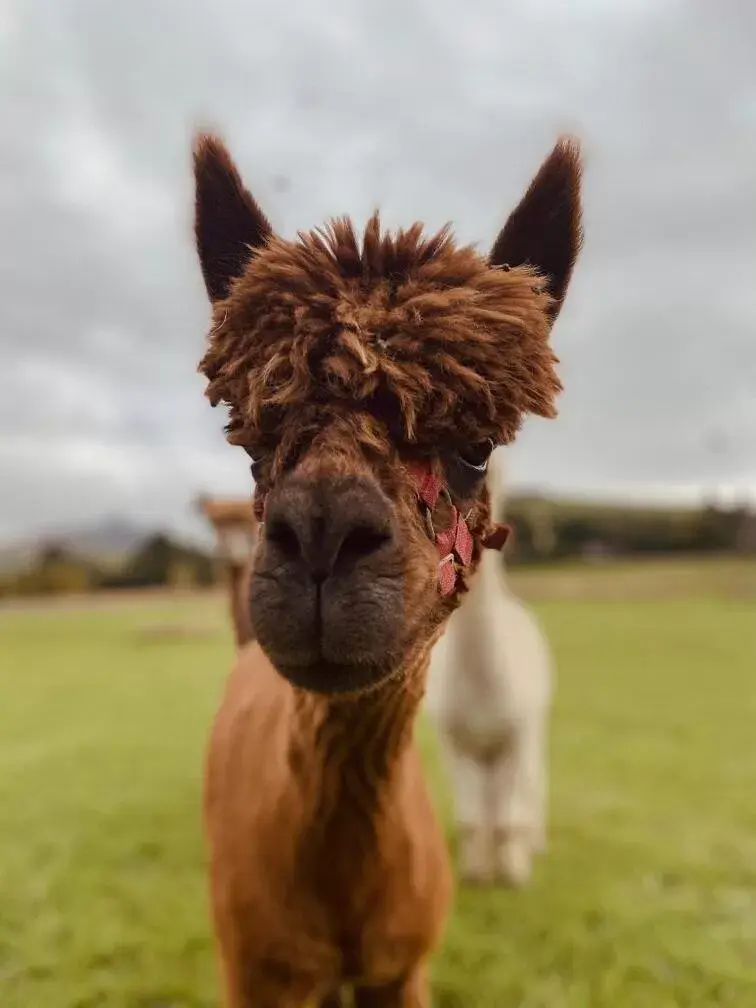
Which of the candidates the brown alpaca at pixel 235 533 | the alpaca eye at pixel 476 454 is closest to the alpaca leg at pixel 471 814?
the brown alpaca at pixel 235 533

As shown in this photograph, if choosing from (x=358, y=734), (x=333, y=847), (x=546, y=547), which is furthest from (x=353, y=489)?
(x=546, y=547)

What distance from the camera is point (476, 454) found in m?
1.40

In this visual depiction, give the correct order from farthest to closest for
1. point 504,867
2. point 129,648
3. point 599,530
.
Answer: point 599,530
point 129,648
point 504,867

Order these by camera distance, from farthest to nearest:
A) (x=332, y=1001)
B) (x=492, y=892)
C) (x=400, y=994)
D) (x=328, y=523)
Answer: (x=492, y=892) < (x=332, y=1001) < (x=400, y=994) < (x=328, y=523)

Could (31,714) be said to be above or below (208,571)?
below

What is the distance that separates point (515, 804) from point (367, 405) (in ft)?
9.85

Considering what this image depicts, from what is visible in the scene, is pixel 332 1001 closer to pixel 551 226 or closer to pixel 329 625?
pixel 329 625

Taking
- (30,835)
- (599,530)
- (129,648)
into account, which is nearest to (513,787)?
(30,835)

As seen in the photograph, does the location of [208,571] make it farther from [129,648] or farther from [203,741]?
[203,741]

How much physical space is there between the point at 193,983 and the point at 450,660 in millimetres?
1680

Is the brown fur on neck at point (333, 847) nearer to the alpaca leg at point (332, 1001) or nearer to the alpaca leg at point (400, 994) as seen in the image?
the alpaca leg at point (400, 994)

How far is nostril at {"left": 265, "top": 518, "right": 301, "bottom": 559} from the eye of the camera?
117cm

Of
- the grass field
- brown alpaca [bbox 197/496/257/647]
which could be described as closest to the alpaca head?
brown alpaca [bbox 197/496/257/647]

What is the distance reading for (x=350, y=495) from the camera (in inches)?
44.9
